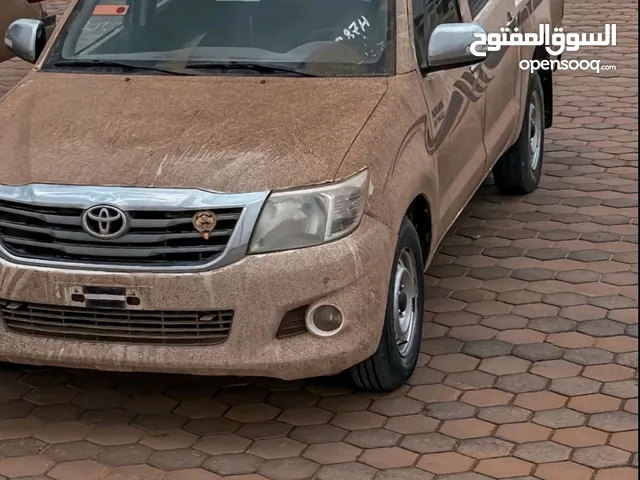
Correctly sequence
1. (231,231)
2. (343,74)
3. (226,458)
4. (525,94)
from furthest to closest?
(525,94), (343,74), (226,458), (231,231)

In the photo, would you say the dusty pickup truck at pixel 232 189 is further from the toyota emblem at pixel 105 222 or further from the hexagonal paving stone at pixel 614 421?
the hexagonal paving stone at pixel 614 421

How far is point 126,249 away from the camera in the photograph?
439 centimetres

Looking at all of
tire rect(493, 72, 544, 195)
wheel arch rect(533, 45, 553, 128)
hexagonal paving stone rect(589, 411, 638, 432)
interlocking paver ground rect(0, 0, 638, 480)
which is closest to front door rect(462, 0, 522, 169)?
tire rect(493, 72, 544, 195)

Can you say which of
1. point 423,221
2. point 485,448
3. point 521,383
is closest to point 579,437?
point 485,448

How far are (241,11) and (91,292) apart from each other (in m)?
1.69

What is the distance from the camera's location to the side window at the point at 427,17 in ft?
17.5

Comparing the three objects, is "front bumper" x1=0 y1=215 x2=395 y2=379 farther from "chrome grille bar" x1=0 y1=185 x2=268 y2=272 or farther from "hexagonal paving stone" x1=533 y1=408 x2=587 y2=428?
"hexagonal paving stone" x1=533 y1=408 x2=587 y2=428

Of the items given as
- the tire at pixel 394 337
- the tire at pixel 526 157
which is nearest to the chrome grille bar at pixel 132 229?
the tire at pixel 394 337

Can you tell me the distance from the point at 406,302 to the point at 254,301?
0.98 m

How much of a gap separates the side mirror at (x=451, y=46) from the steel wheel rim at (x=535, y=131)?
2.48m

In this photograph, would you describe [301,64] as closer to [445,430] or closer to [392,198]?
[392,198]

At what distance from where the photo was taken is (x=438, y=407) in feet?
16.3

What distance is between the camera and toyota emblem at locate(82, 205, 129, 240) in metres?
4.37

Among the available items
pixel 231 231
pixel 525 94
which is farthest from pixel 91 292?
pixel 525 94
